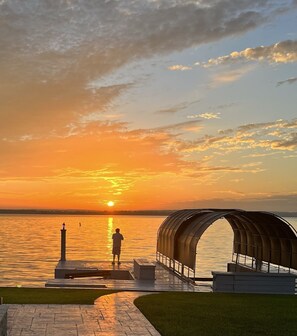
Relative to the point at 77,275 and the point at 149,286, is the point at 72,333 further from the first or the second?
the point at 77,275

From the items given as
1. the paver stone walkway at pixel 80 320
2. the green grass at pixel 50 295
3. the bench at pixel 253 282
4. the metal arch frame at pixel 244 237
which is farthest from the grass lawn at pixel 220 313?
the metal arch frame at pixel 244 237

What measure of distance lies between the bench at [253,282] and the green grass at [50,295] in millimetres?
4287

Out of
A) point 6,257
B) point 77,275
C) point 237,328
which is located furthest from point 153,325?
point 6,257

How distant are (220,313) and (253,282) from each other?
19.2ft

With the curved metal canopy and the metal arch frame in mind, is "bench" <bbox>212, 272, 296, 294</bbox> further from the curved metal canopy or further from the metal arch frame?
the curved metal canopy

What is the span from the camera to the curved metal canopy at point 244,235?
24.5 metres

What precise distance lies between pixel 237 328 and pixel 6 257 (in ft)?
143

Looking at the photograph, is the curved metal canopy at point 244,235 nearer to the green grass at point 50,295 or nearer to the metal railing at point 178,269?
the metal railing at point 178,269

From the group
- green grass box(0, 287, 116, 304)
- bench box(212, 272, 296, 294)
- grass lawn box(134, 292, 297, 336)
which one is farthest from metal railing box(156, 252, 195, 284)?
green grass box(0, 287, 116, 304)

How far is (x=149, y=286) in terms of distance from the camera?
2164cm

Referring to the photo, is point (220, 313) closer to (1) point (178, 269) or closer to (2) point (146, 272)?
(2) point (146, 272)

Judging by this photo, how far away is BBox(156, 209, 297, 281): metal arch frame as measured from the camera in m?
24.5

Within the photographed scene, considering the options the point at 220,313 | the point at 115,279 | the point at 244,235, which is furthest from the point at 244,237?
the point at 220,313

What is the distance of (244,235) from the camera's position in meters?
29.8
